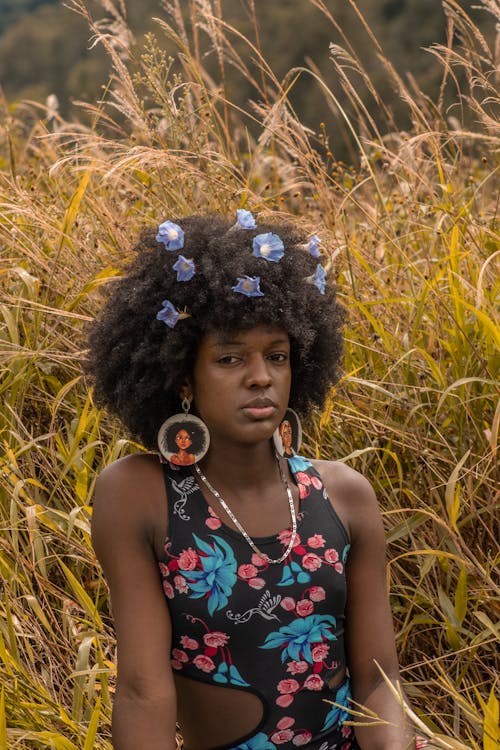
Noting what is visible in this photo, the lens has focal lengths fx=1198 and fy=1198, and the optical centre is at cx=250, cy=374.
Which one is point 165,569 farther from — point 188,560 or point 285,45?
point 285,45

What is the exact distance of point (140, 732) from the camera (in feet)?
6.93

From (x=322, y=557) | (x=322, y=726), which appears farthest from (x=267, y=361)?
(x=322, y=726)

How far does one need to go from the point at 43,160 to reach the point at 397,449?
2435 mm

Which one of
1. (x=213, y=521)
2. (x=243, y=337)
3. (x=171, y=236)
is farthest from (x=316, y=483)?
(x=171, y=236)

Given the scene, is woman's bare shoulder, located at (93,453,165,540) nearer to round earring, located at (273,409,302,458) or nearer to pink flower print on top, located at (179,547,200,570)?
pink flower print on top, located at (179,547,200,570)

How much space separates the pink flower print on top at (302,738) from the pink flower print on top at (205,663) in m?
0.21

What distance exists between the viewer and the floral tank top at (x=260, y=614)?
87.7 inches

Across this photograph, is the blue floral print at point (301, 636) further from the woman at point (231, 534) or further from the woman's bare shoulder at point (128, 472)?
the woman's bare shoulder at point (128, 472)

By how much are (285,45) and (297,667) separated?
2832 centimetres

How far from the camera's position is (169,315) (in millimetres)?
2260

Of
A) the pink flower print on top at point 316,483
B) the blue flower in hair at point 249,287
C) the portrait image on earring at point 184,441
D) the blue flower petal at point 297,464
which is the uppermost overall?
the blue flower in hair at point 249,287

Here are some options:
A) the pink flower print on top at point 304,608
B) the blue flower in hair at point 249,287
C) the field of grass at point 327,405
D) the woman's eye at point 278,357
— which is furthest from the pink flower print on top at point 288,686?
the blue flower in hair at point 249,287

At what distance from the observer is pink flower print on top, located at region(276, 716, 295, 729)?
89.0 inches

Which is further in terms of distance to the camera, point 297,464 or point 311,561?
point 297,464
